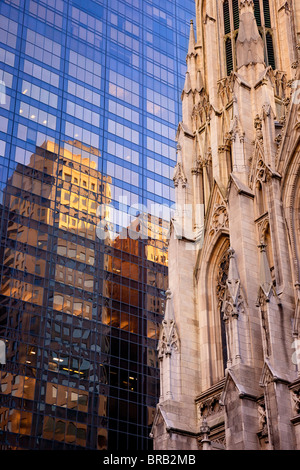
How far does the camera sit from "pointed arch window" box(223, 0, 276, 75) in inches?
1649

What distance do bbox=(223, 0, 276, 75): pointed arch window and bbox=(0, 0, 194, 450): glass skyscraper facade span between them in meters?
16.7

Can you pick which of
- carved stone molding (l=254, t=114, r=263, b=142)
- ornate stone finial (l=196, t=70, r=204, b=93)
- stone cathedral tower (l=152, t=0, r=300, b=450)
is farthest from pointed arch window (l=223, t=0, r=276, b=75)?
carved stone molding (l=254, t=114, r=263, b=142)

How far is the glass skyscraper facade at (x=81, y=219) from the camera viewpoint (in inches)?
1855

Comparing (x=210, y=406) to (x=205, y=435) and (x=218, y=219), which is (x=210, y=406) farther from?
(x=218, y=219)

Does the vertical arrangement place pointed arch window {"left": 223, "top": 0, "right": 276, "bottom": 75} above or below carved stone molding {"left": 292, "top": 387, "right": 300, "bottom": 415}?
above

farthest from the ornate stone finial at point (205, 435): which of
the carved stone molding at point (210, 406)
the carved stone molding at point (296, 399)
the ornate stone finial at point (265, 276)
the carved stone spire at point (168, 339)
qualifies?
the ornate stone finial at point (265, 276)

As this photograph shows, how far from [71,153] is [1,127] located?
601 cm

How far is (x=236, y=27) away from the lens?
144 feet

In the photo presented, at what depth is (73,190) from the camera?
180ft

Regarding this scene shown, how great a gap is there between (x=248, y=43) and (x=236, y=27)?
15.4ft

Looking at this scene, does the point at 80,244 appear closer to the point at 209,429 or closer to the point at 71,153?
the point at 71,153

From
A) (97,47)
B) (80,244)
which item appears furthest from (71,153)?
(97,47)

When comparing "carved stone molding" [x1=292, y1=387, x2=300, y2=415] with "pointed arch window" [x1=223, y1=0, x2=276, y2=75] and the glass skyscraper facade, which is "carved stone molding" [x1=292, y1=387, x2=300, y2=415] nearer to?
"pointed arch window" [x1=223, y1=0, x2=276, y2=75]

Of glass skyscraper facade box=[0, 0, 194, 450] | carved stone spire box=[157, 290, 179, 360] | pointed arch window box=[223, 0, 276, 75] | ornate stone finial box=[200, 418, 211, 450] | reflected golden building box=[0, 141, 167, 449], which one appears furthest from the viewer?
glass skyscraper facade box=[0, 0, 194, 450]
